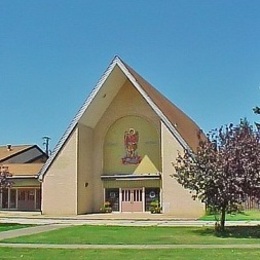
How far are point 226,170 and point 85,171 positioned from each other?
82.7 ft

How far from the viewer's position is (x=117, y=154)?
48.2 m

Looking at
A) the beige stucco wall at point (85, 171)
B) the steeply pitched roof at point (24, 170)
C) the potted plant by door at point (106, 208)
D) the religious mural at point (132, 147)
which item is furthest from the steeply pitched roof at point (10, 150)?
the religious mural at point (132, 147)

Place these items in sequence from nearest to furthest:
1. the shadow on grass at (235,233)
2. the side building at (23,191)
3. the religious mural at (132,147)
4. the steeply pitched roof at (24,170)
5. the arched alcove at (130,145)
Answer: the shadow on grass at (235,233), the arched alcove at (130,145), the religious mural at (132,147), the side building at (23,191), the steeply pitched roof at (24,170)

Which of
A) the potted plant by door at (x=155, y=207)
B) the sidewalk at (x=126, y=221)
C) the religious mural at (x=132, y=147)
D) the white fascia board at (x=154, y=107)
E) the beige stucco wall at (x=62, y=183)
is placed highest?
the white fascia board at (x=154, y=107)

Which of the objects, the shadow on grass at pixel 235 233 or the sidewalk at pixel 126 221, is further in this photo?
the sidewalk at pixel 126 221

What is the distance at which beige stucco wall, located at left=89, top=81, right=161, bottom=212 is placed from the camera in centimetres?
4700

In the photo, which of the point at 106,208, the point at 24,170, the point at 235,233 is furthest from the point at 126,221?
the point at 24,170

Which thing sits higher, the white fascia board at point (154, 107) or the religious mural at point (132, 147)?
the white fascia board at point (154, 107)

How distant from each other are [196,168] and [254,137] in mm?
2813

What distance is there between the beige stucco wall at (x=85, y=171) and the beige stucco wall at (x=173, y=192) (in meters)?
7.14

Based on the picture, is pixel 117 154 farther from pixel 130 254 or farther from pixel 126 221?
pixel 130 254

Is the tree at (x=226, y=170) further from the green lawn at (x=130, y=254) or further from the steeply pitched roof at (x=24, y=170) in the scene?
the steeply pitched roof at (x=24, y=170)

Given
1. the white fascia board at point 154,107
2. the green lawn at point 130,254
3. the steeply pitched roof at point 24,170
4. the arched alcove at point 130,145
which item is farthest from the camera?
the steeply pitched roof at point 24,170

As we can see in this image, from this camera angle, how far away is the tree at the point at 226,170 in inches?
890
